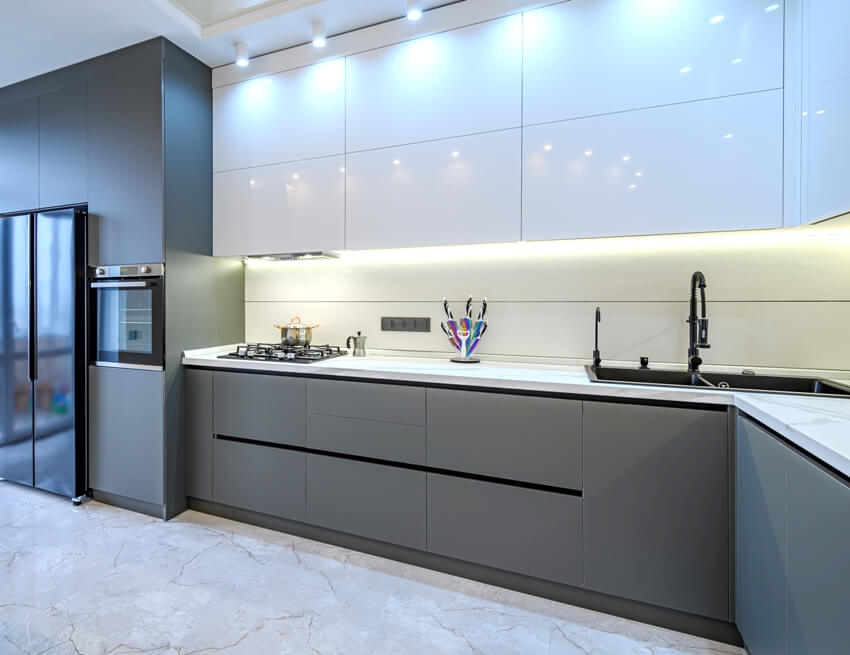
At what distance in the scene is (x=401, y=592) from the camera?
1.79 metres

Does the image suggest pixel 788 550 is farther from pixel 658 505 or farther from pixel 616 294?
pixel 616 294

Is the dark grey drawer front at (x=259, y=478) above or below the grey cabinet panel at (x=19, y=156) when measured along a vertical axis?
below

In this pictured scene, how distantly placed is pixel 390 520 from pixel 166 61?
9.04ft

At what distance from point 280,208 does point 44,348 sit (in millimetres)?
1703

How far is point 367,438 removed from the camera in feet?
6.60

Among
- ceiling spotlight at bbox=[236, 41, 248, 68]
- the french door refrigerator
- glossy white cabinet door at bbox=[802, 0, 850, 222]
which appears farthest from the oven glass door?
glossy white cabinet door at bbox=[802, 0, 850, 222]

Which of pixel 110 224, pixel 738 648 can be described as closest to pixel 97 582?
pixel 110 224

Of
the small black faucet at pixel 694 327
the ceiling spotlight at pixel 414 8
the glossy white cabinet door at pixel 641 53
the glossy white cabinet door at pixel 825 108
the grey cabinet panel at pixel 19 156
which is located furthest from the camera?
the grey cabinet panel at pixel 19 156

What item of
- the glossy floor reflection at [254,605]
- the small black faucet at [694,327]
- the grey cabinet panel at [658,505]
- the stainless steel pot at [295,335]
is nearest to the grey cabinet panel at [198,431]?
the glossy floor reflection at [254,605]

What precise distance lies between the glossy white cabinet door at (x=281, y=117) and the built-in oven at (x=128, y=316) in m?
0.85

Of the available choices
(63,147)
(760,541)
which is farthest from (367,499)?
(63,147)

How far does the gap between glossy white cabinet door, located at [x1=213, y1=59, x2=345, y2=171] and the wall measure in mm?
680

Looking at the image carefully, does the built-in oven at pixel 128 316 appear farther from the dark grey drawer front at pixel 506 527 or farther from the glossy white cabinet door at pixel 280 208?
the dark grey drawer front at pixel 506 527

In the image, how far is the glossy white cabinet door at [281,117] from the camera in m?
2.34
